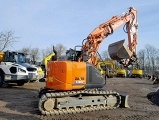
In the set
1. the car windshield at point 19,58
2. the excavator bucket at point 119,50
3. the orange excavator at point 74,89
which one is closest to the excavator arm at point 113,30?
the excavator bucket at point 119,50

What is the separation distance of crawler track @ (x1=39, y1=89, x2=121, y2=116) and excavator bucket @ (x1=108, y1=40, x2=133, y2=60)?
414cm

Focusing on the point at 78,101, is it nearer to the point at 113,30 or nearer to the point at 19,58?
the point at 113,30

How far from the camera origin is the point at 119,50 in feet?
48.4

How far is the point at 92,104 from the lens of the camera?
10.5m

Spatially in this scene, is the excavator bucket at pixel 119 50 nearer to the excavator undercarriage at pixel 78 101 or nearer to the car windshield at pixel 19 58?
the excavator undercarriage at pixel 78 101

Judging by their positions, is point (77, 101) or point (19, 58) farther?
point (19, 58)

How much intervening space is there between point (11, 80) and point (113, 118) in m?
10.5

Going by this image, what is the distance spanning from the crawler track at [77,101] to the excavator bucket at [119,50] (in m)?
4.14

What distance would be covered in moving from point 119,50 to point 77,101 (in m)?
5.52

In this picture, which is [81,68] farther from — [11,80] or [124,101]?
[11,80]

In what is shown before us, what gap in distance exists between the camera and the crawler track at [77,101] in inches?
376

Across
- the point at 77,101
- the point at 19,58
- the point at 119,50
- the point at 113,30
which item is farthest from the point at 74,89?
the point at 19,58

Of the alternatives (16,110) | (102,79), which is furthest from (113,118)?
(16,110)

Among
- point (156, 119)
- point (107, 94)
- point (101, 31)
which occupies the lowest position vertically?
point (156, 119)
